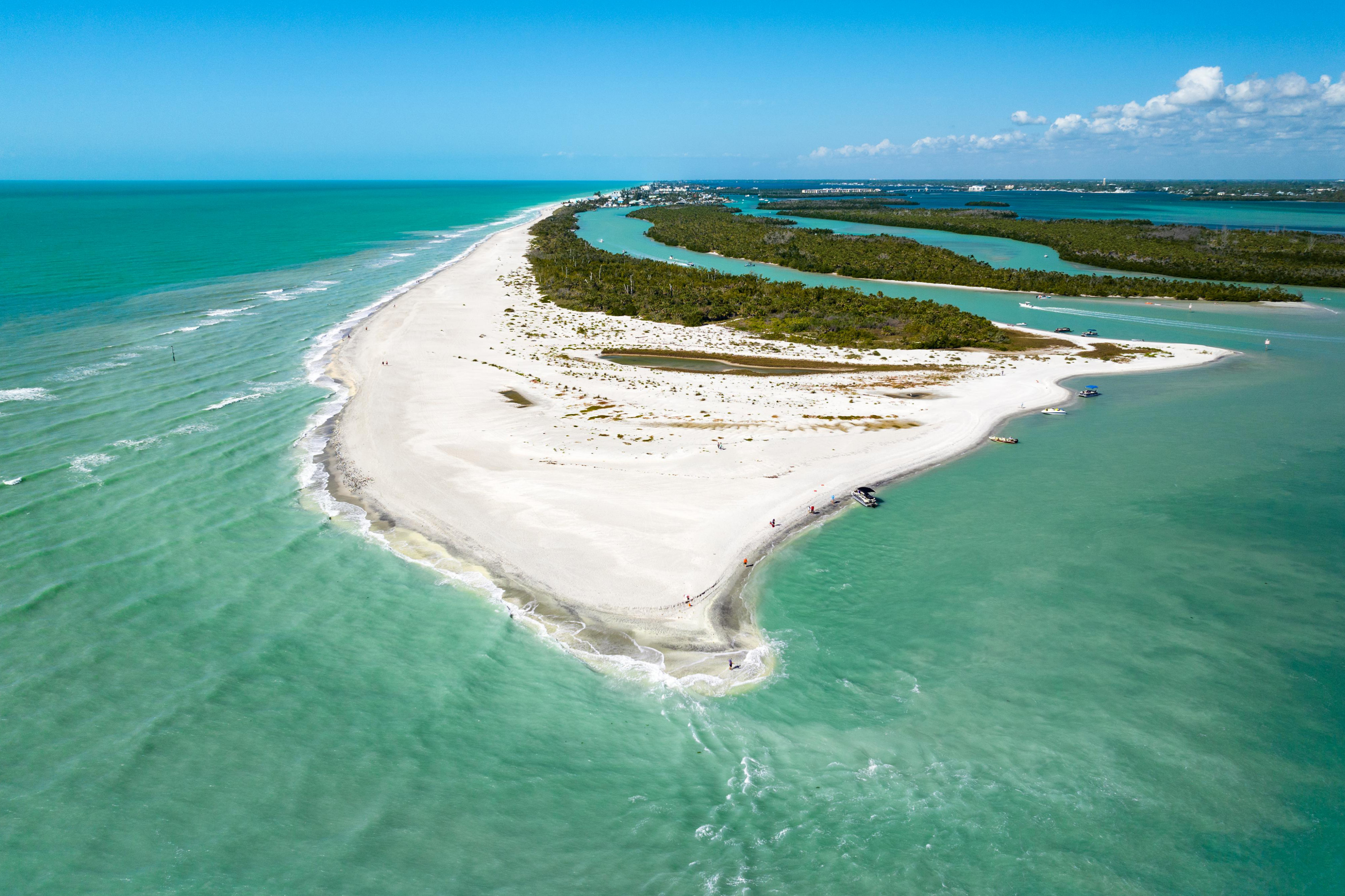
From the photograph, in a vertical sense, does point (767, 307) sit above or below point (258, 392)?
above

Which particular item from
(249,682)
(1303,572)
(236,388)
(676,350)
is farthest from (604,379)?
(1303,572)

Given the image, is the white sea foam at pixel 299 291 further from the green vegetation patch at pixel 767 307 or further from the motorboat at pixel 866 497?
the motorboat at pixel 866 497

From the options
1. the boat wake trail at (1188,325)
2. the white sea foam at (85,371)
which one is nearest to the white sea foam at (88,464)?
the white sea foam at (85,371)

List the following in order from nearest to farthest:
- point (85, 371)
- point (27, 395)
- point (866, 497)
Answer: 1. point (866, 497)
2. point (27, 395)
3. point (85, 371)

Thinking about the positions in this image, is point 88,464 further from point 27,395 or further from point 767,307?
point 767,307

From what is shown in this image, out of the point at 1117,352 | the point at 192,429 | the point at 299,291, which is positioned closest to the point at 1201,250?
the point at 1117,352

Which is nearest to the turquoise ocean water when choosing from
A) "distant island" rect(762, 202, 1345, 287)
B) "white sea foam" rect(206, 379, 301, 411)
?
"white sea foam" rect(206, 379, 301, 411)

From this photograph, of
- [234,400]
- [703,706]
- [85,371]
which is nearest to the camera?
[703,706]

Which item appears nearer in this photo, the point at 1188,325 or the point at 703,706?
the point at 703,706
